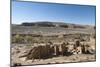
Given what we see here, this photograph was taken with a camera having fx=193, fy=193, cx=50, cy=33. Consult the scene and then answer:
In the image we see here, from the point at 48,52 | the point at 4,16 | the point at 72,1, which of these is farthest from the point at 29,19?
the point at 72,1

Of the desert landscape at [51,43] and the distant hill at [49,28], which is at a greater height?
the distant hill at [49,28]

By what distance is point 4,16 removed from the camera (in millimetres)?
2621

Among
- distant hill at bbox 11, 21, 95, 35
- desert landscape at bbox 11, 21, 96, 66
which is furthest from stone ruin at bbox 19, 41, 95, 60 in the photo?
distant hill at bbox 11, 21, 95, 35

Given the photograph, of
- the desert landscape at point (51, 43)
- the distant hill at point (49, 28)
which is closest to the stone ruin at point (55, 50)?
the desert landscape at point (51, 43)

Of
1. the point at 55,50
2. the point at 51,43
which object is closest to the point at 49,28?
the point at 51,43

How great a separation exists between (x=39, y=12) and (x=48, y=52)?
0.60m

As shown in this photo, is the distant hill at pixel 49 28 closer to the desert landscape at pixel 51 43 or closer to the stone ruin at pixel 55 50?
the desert landscape at pixel 51 43

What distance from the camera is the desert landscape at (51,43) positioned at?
269 cm

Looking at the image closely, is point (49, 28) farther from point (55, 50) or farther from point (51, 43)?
point (55, 50)

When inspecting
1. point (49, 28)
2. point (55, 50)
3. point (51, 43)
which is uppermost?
point (49, 28)

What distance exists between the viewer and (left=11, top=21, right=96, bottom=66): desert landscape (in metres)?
2.69

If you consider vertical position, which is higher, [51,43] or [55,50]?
[51,43]

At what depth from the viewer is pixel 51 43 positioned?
2863 millimetres

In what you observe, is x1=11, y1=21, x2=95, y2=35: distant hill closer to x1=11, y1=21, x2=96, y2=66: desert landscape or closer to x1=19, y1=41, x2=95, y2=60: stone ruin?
x1=11, y1=21, x2=96, y2=66: desert landscape
